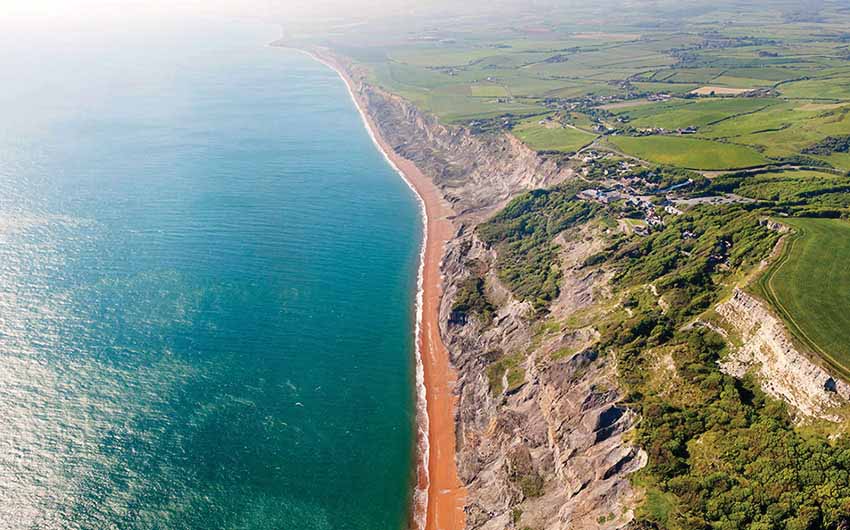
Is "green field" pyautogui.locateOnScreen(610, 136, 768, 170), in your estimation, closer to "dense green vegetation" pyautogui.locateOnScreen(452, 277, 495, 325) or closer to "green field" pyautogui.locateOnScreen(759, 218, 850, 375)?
"green field" pyautogui.locateOnScreen(759, 218, 850, 375)

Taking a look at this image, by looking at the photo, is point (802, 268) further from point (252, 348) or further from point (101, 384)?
point (101, 384)

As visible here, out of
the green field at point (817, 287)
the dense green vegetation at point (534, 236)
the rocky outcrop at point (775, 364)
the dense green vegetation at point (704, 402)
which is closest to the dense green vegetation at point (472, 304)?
the dense green vegetation at point (534, 236)

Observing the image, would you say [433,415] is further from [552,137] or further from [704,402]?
[552,137]

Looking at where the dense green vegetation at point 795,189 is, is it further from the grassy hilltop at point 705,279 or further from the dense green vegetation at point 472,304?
the dense green vegetation at point 472,304

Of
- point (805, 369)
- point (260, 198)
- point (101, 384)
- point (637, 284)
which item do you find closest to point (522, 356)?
point (637, 284)

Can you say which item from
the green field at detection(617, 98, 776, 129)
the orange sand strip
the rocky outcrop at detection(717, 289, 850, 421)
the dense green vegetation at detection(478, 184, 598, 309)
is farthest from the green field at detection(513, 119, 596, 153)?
the rocky outcrop at detection(717, 289, 850, 421)

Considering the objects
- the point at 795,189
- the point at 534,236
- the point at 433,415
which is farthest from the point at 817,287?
the point at 534,236
